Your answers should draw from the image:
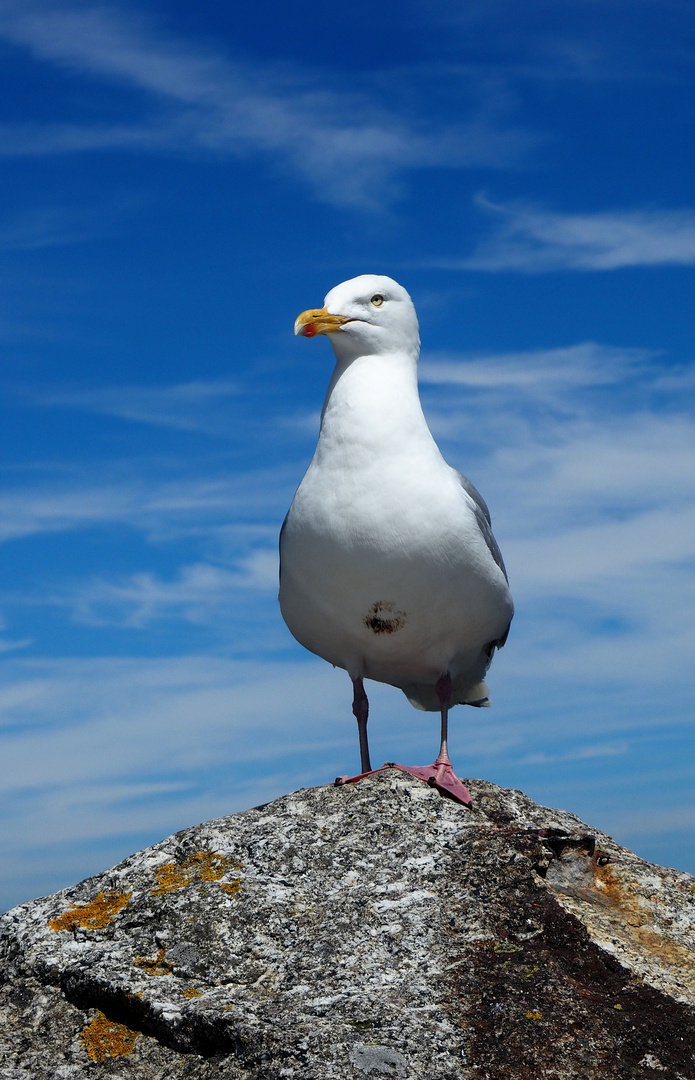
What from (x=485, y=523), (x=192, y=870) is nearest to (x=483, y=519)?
(x=485, y=523)

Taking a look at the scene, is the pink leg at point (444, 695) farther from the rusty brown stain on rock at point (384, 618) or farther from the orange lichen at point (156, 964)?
the orange lichen at point (156, 964)

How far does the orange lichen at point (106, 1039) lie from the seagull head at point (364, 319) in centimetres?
491

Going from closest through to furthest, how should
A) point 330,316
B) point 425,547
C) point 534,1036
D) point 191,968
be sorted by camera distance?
point 534,1036 → point 191,968 → point 425,547 → point 330,316

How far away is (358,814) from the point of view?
21.4 ft

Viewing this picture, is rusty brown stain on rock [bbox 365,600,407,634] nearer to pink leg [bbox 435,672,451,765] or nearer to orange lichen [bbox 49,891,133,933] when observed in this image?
pink leg [bbox 435,672,451,765]

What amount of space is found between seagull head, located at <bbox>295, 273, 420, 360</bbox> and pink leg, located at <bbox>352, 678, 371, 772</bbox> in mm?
2635

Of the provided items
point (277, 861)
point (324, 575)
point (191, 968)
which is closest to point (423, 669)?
point (324, 575)

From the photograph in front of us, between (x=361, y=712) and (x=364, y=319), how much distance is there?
3.11 m

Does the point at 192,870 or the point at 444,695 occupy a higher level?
the point at 444,695

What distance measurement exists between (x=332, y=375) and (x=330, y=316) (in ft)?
1.70

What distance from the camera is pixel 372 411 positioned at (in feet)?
26.2

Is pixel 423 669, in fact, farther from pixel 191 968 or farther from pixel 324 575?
pixel 191 968

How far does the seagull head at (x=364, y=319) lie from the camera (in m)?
8.13

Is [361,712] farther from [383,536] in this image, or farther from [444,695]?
[383,536]
